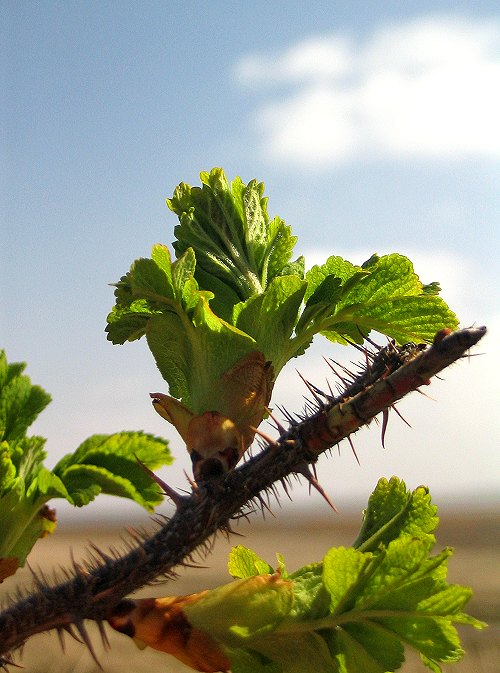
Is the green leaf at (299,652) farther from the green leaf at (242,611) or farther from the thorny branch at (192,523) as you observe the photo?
the thorny branch at (192,523)

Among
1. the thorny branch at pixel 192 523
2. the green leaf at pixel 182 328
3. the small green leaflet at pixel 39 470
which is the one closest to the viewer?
the thorny branch at pixel 192 523

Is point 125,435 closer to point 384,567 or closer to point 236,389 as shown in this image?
point 236,389

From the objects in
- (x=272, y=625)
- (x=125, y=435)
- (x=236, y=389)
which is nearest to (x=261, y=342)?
(x=236, y=389)

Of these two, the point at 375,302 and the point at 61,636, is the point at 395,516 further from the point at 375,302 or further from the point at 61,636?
the point at 61,636

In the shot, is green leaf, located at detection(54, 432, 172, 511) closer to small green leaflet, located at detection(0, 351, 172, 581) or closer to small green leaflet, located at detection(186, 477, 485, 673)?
small green leaflet, located at detection(0, 351, 172, 581)

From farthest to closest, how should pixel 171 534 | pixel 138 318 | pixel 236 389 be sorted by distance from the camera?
1. pixel 138 318
2. pixel 236 389
3. pixel 171 534

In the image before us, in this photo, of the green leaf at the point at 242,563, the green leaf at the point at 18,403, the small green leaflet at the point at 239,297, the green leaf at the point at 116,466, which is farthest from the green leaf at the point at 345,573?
the green leaf at the point at 18,403

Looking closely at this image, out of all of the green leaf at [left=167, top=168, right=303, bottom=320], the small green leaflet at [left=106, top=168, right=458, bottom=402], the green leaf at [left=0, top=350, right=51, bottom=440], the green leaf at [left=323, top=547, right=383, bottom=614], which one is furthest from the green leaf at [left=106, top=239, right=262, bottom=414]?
the green leaf at [left=323, top=547, right=383, bottom=614]
